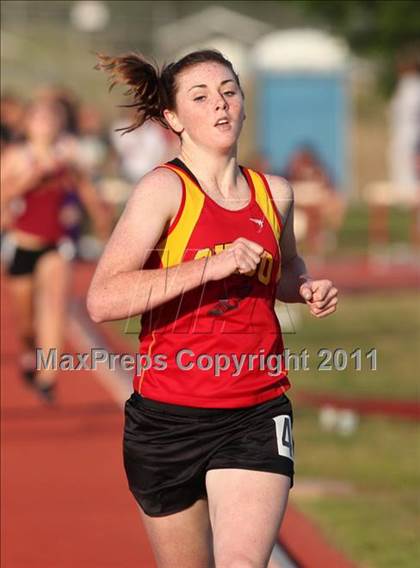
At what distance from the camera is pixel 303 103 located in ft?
108

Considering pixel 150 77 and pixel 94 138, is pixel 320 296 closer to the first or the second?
pixel 150 77

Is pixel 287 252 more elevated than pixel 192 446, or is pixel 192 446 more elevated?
pixel 287 252

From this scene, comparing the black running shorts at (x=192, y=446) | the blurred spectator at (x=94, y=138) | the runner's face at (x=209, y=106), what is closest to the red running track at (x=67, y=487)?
the black running shorts at (x=192, y=446)


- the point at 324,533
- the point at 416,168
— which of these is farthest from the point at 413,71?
the point at 324,533

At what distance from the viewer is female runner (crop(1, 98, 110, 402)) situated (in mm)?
11492

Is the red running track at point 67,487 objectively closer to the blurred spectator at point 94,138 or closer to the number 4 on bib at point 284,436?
the number 4 on bib at point 284,436

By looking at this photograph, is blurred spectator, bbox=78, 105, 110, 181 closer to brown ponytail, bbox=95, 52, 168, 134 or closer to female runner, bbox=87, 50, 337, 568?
brown ponytail, bbox=95, 52, 168, 134

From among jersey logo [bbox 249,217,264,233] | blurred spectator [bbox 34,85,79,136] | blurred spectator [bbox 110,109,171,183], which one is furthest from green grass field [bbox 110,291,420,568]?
blurred spectator [bbox 110,109,171,183]

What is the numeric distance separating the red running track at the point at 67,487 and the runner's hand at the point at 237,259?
2.64 meters

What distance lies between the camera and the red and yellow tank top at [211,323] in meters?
4.41

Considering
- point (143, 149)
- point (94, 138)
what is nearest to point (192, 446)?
point (143, 149)

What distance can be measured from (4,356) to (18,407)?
363cm

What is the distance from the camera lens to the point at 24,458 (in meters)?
9.22

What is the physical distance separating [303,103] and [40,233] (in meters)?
21.9
